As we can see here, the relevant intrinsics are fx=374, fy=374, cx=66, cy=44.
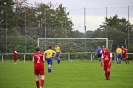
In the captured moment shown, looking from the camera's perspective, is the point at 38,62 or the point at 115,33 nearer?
the point at 38,62

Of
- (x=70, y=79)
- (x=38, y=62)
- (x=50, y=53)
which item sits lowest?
(x=70, y=79)

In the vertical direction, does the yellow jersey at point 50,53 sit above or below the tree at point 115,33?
below

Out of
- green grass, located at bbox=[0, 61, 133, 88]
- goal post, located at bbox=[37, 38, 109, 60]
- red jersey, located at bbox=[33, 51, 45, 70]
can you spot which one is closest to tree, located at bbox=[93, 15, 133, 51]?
goal post, located at bbox=[37, 38, 109, 60]

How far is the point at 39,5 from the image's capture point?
249ft

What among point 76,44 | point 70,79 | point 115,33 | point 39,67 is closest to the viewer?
point 39,67

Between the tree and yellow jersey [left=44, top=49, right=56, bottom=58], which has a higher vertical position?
the tree

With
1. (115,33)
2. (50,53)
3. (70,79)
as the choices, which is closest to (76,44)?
(115,33)

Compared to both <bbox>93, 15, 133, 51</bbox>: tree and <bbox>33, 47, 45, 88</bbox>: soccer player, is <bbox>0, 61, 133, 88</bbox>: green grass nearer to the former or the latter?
<bbox>33, 47, 45, 88</bbox>: soccer player

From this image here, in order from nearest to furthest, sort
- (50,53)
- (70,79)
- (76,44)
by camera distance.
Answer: (70,79) → (50,53) → (76,44)

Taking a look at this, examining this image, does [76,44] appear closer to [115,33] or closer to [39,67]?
[115,33]

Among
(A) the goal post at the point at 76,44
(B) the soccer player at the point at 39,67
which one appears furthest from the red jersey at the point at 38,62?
(A) the goal post at the point at 76,44

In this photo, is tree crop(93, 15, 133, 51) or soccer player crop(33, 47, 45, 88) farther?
→ tree crop(93, 15, 133, 51)

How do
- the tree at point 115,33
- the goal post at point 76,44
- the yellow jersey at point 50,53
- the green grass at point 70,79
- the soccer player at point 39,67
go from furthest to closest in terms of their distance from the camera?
the tree at point 115,33 < the goal post at point 76,44 < the yellow jersey at point 50,53 < the green grass at point 70,79 < the soccer player at point 39,67

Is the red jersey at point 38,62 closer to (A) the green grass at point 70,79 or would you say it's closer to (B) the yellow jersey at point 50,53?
(A) the green grass at point 70,79
